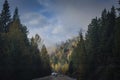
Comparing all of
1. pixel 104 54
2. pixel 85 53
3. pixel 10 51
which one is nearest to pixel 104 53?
pixel 104 54

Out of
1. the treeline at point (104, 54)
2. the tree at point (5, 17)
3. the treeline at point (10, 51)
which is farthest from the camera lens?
the tree at point (5, 17)

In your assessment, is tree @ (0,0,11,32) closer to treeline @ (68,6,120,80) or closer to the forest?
the forest

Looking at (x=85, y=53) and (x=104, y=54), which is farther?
(x=85, y=53)

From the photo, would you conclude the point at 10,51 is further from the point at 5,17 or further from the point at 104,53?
the point at 104,53

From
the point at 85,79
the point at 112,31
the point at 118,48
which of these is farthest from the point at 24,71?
the point at 118,48

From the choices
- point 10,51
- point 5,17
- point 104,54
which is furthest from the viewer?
point 5,17

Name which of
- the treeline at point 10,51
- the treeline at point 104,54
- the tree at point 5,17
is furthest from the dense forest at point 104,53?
the tree at point 5,17

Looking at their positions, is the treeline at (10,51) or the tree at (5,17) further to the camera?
the tree at (5,17)

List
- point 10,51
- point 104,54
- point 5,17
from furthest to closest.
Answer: point 5,17, point 104,54, point 10,51

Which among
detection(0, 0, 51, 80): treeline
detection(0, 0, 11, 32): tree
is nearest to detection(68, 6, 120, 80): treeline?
detection(0, 0, 51, 80): treeline

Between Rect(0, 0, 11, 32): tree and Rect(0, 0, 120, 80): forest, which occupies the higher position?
Rect(0, 0, 11, 32): tree

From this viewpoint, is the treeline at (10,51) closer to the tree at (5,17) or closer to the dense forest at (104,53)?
the tree at (5,17)

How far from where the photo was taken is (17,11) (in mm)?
67438

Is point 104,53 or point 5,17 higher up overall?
point 5,17
